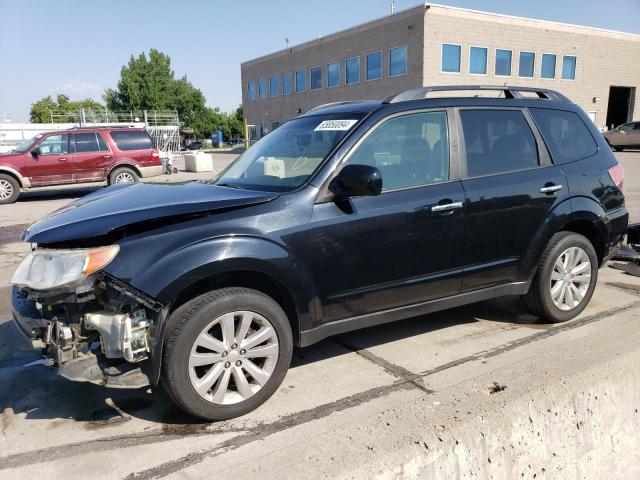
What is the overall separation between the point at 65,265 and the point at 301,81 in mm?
44551

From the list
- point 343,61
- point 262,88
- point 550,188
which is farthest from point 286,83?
point 550,188

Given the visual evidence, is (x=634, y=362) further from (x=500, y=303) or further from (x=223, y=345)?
(x=223, y=345)

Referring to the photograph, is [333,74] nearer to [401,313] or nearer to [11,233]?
[11,233]

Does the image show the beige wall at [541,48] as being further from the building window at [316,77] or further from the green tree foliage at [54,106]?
the green tree foliage at [54,106]

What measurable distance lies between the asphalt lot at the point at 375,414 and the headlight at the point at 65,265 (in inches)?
35.8

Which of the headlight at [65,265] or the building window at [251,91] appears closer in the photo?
the headlight at [65,265]

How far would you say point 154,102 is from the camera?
5816 cm

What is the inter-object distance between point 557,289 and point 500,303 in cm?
82

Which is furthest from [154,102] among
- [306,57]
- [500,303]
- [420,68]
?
[500,303]

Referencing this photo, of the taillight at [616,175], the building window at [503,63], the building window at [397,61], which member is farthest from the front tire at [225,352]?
the building window at [503,63]

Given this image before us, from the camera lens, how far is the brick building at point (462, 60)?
1329 inches

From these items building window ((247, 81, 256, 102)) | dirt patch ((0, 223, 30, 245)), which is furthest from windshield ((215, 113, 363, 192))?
building window ((247, 81, 256, 102))

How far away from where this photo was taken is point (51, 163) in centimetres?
1367

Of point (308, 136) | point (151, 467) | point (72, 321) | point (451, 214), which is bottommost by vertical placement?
point (151, 467)
